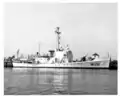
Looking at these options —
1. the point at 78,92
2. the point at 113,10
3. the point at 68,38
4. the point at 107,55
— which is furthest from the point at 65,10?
the point at 78,92

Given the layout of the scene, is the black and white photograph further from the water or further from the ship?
the ship

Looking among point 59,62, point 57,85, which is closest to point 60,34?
point 57,85

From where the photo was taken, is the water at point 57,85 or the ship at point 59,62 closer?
the water at point 57,85

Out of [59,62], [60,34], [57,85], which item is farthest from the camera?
[59,62]

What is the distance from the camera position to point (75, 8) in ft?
11.1

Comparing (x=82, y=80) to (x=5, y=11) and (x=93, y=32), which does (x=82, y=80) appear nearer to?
(x=93, y=32)

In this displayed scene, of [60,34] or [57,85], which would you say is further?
[57,85]

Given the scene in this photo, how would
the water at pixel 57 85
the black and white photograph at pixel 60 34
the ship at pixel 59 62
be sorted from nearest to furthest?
the water at pixel 57 85 < the black and white photograph at pixel 60 34 < the ship at pixel 59 62

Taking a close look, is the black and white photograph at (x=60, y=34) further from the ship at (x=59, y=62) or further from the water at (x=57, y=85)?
the ship at (x=59, y=62)

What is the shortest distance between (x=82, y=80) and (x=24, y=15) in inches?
64.2

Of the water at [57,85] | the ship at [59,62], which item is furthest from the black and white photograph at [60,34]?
the ship at [59,62]

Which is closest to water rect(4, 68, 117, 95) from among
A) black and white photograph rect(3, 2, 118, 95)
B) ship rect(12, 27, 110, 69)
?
black and white photograph rect(3, 2, 118, 95)

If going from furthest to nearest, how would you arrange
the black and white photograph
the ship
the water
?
1. the ship
2. the black and white photograph
3. the water

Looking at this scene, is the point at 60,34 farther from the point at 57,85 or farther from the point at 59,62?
the point at 59,62
